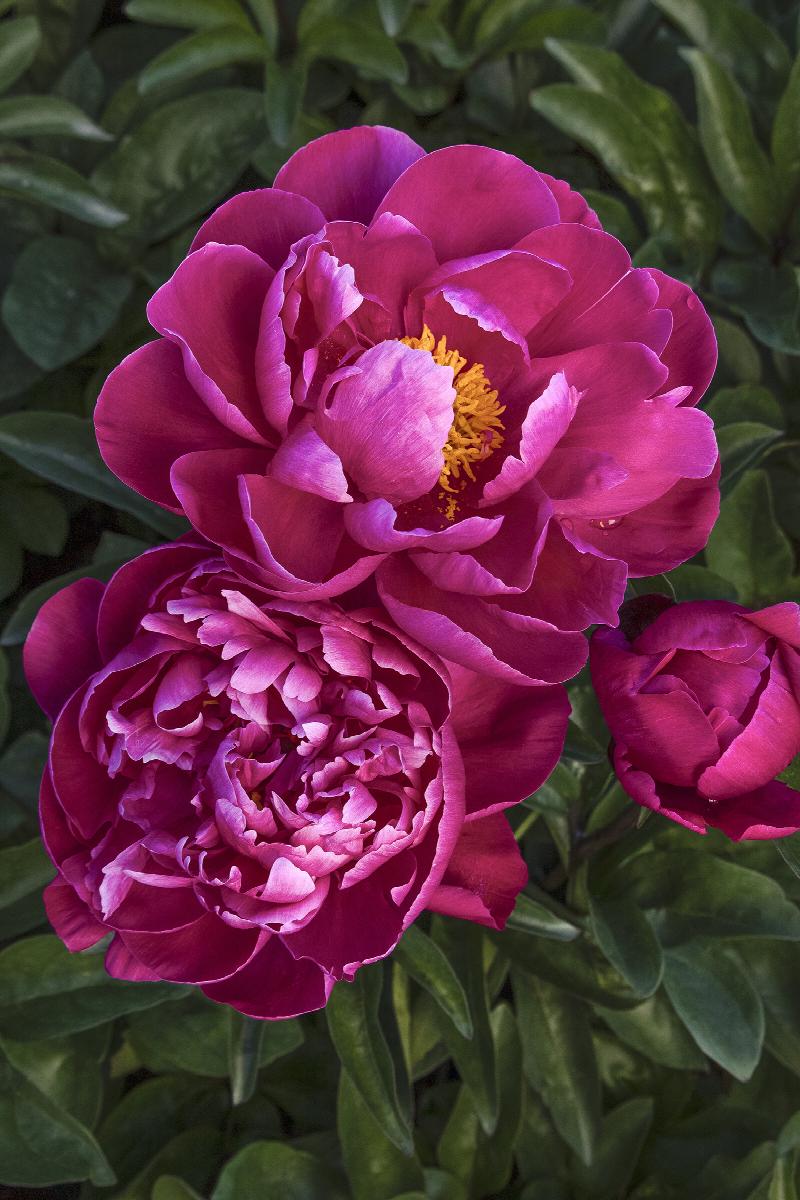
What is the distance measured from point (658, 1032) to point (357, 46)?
1079 millimetres

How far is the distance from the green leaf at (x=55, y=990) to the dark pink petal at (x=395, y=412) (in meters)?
0.62

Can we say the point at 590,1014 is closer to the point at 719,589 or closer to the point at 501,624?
the point at 719,589

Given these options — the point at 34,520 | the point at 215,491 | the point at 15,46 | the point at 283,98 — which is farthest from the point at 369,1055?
the point at 15,46

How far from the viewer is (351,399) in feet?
1.89

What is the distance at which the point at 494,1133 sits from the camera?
1167 millimetres

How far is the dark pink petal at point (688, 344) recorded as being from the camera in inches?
26.6

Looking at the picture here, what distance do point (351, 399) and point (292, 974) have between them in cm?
31

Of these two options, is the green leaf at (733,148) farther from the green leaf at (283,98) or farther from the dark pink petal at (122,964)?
the dark pink petal at (122,964)

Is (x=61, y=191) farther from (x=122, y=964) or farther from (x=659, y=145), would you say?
(x=122, y=964)

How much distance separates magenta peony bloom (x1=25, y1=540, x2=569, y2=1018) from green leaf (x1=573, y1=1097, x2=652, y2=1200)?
2.17 ft

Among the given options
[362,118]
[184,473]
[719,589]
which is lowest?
[719,589]

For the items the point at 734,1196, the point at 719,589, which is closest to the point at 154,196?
the point at 719,589

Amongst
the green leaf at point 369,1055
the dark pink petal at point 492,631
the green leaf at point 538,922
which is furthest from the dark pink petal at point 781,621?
the green leaf at point 369,1055

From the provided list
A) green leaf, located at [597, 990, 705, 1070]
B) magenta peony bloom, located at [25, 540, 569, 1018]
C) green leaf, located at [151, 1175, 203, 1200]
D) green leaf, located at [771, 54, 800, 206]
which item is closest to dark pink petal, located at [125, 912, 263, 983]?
magenta peony bloom, located at [25, 540, 569, 1018]
